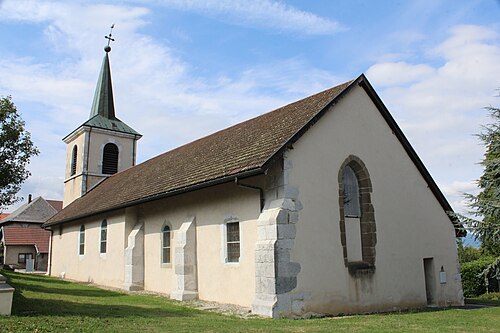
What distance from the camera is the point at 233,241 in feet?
44.7

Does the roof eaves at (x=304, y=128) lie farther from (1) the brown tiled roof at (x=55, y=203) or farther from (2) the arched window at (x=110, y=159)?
(1) the brown tiled roof at (x=55, y=203)

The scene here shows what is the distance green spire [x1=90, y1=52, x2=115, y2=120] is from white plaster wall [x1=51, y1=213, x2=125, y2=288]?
28.6ft

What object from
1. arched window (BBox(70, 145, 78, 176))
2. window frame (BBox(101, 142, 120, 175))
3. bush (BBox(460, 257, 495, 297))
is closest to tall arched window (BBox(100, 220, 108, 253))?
window frame (BBox(101, 142, 120, 175))

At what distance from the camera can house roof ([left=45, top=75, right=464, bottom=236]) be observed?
12617 mm

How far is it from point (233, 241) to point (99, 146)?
20.5m

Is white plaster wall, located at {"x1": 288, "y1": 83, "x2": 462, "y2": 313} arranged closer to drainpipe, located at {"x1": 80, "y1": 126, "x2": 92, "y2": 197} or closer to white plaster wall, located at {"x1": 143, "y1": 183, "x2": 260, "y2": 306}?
white plaster wall, located at {"x1": 143, "y1": 183, "x2": 260, "y2": 306}

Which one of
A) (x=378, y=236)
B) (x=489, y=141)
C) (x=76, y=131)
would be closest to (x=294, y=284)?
(x=378, y=236)

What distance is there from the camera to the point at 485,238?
12.4 m

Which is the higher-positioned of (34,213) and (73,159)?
(73,159)

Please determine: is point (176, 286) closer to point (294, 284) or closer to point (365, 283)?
point (294, 284)

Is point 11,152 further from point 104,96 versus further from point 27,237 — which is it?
point 27,237

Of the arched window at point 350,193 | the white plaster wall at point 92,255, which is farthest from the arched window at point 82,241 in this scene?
the arched window at point 350,193

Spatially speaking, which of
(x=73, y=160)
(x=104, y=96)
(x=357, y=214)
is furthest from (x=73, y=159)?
(x=357, y=214)

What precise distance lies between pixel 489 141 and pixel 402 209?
12.0ft
